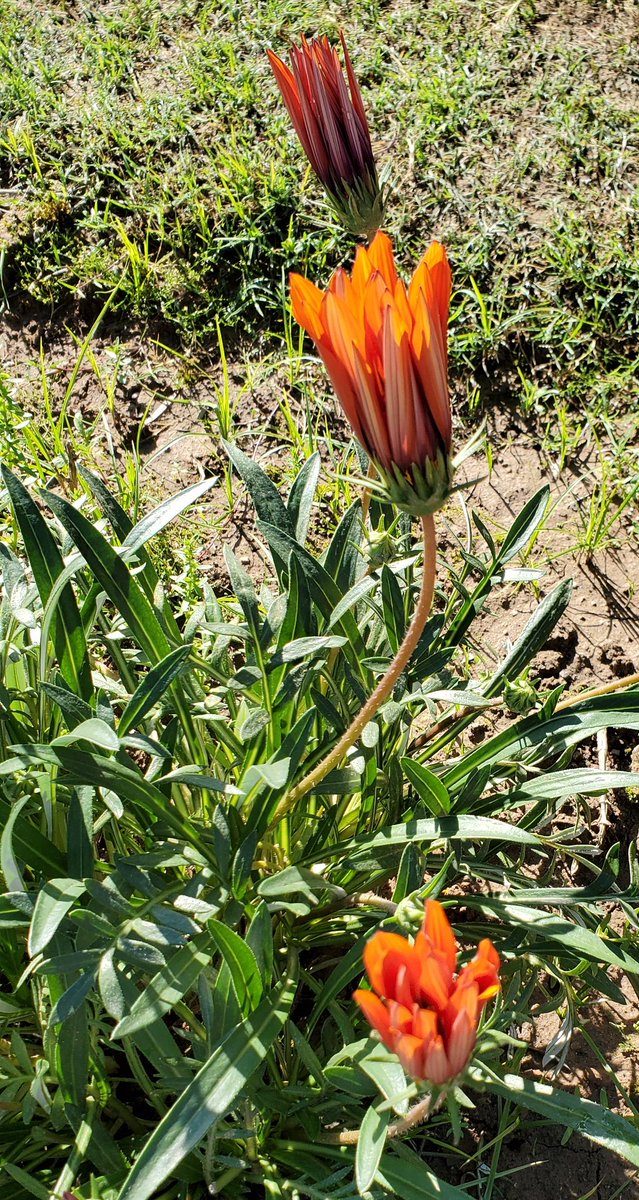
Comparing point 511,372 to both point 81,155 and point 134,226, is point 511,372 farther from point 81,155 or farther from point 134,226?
point 81,155

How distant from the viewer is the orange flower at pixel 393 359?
37.9 inches

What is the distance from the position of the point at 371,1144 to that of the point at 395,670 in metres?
0.50

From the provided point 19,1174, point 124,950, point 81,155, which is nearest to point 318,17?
point 81,155

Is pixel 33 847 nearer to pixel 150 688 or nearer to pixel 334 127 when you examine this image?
pixel 150 688

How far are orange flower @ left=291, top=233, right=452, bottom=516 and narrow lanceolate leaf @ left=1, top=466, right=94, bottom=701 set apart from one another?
1.89 feet

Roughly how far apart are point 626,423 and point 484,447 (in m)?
0.35

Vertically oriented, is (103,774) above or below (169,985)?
above

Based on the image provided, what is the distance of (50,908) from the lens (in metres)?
1.17

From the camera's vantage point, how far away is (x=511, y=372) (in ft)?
8.41

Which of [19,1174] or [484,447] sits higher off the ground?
[484,447]

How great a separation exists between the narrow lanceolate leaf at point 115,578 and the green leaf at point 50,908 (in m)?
0.37

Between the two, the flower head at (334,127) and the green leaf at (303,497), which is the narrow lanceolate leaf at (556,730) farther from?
the flower head at (334,127)

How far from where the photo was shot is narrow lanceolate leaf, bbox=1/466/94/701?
4.69 ft

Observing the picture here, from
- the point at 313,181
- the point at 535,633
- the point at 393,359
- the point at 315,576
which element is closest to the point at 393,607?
the point at 315,576
